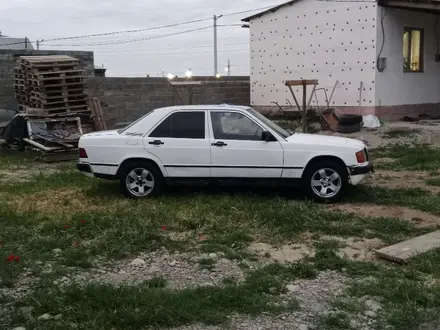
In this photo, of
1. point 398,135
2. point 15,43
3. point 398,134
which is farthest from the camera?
point 15,43

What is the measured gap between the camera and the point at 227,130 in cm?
821

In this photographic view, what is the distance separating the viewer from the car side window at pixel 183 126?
822 centimetres

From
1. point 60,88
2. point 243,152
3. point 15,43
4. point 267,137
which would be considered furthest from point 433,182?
point 15,43

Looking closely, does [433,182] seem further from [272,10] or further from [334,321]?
[272,10]

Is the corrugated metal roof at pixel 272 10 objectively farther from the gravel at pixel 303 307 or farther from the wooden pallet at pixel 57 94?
the gravel at pixel 303 307

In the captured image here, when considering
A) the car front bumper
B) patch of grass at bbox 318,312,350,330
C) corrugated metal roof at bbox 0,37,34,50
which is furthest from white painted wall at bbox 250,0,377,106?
corrugated metal roof at bbox 0,37,34,50

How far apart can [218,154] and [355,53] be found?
1016 centimetres

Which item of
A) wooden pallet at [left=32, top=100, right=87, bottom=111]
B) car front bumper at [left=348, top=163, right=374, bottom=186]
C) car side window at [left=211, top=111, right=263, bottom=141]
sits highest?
wooden pallet at [left=32, top=100, right=87, bottom=111]

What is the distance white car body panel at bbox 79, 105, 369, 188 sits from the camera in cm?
795

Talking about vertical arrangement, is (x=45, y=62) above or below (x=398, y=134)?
above

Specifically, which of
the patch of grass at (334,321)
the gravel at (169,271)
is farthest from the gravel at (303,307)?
the gravel at (169,271)

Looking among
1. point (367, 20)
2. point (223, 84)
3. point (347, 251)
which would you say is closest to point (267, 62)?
point (223, 84)

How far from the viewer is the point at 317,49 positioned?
57.8ft

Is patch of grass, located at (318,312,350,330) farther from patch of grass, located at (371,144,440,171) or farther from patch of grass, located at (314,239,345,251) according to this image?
patch of grass, located at (371,144,440,171)
